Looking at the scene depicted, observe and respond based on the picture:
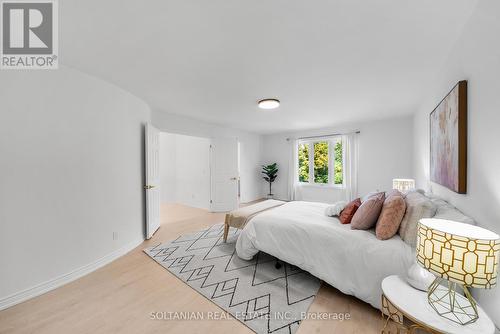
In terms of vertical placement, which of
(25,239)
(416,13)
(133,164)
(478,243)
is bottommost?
(25,239)

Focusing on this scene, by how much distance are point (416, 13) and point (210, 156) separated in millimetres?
4417

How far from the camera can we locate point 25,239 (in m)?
1.83

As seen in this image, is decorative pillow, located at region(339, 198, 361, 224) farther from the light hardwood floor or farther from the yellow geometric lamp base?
the yellow geometric lamp base

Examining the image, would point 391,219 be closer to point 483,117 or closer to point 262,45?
point 483,117

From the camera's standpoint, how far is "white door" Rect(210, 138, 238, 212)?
16.5ft

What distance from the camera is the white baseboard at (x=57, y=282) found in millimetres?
1749

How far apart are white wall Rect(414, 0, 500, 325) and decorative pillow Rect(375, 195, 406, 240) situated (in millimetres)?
397

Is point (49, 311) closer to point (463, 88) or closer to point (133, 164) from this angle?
point (133, 164)

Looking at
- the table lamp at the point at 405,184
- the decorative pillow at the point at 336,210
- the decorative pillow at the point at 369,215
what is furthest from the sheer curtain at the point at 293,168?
the decorative pillow at the point at 369,215

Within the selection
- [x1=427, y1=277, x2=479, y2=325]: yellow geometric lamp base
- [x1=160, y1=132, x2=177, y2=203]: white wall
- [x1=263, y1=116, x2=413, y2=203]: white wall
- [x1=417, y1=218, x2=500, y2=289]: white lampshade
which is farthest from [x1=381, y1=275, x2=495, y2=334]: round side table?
[x1=160, y1=132, x2=177, y2=203]: white wall

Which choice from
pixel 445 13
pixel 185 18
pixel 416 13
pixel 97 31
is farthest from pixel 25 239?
pixel 445 13

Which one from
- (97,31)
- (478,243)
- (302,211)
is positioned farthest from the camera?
(302,211)

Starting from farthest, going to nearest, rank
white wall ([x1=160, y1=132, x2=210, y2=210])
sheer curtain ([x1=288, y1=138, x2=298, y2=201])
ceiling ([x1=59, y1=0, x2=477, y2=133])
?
sheer curtain ([x1=288, y1=138, x2=298, y2=201])
white wall ([x1=160, y1=132, x2=210, y2=210])
ceiling ([x1=59, y1=0, x2=477, y2=133])

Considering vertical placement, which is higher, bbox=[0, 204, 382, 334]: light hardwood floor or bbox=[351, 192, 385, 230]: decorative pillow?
bbox=[351, 192, 385, 230]: decorative pillow
